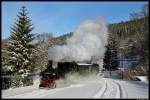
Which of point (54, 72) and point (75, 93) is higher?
point (54, 72)

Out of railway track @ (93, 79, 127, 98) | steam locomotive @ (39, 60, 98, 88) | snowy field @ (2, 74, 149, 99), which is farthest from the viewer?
steam locomotive @ (39, 60, 98, 88)

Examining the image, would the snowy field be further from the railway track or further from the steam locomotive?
the steam locomotive

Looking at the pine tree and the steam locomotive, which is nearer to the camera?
the steam locomotive

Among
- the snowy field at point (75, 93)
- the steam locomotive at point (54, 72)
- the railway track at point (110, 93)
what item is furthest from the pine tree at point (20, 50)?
the railway track at point (110, 93)

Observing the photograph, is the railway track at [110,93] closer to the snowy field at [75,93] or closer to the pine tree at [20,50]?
the snowy field at [75,93]

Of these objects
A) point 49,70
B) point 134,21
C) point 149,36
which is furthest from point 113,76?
point 49,70

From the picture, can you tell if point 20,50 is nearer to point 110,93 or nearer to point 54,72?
point 54,72

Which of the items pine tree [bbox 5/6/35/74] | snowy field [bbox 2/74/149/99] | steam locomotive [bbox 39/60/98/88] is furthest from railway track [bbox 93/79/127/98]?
pine tree [bbox 5/6/35/74]

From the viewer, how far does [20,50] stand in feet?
166

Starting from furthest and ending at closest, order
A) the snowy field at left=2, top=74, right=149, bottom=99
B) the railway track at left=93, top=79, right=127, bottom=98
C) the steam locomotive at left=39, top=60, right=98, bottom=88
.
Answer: the steam locomotive at left=39, top=60, right=98, bottom=88
the railway track at left=93, top=79, right=127, bottom=98
the snowy field at left=2, top=74, right=149, bottom=99

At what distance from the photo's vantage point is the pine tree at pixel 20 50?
50312 mm

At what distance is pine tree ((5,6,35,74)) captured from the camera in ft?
165

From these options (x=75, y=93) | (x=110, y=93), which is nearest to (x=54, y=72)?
(x=110, y=93)

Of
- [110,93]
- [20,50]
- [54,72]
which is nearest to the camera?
[110,93]
